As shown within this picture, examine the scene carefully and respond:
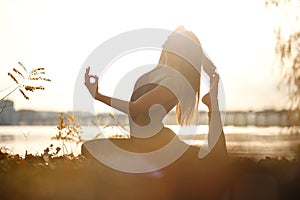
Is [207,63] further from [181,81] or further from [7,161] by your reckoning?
[7,161]

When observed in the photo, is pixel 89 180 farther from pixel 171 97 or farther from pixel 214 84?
pixel 214 84

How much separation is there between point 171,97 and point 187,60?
0.37 m

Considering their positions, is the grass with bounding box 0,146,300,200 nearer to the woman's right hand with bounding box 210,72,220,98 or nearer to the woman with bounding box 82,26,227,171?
the woman with bounding box 82,26,227,171

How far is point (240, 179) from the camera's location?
5.09 metres

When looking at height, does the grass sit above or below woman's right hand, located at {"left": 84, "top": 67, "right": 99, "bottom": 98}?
below

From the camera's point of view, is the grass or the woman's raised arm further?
the grass

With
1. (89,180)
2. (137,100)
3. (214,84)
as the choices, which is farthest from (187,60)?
(89,180)

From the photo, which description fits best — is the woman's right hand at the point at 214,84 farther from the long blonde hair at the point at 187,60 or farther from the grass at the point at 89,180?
the grass at the point at 89,180

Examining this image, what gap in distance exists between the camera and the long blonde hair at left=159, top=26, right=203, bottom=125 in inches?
188

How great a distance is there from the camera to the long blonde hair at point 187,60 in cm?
477

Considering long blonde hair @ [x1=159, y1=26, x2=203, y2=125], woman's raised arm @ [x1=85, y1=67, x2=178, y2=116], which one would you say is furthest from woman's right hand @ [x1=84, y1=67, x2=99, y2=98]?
long blonde hair @ [x1=159, y1=26, x2=203, y2=125]

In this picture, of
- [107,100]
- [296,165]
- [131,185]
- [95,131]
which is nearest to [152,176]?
[131,185]

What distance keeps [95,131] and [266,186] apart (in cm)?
323

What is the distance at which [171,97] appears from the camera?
467 cm
